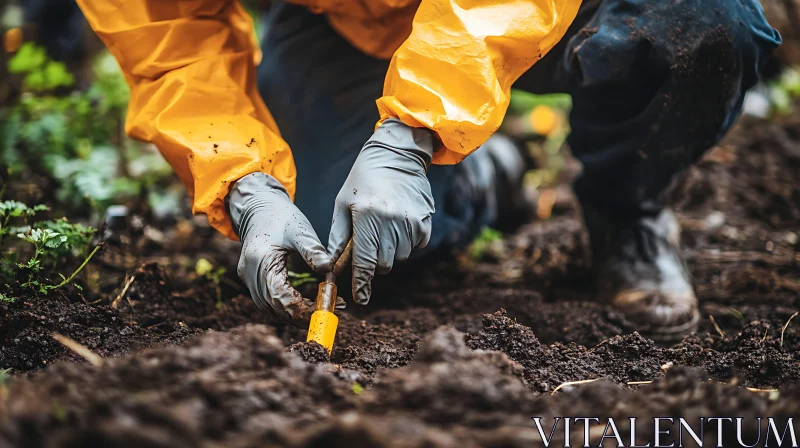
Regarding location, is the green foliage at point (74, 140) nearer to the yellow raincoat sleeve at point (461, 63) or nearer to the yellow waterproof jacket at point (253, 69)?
the yellow waterproof jacket at point (253, 69)

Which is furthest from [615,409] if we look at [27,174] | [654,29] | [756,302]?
[27,174]

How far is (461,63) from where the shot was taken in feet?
4.54

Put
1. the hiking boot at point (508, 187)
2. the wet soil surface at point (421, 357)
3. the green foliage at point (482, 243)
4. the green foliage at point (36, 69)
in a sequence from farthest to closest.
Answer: the hiking boot at point (508, 187) < the green foliage at point (482, 243) < the green foliage at point (36, 69) < the wet soil surface at point (421, 357)

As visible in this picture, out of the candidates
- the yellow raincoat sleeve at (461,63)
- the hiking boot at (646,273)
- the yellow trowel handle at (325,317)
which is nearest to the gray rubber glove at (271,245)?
the yellow trowel handle at (325,317)

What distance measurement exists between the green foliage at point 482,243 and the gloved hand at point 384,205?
1040 millimetres

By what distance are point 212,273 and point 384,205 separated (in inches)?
32.2

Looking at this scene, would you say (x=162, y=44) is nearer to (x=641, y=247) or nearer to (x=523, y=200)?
(x=641, y=247)

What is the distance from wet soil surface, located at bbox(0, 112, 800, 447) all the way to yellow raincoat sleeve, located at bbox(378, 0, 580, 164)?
444mm

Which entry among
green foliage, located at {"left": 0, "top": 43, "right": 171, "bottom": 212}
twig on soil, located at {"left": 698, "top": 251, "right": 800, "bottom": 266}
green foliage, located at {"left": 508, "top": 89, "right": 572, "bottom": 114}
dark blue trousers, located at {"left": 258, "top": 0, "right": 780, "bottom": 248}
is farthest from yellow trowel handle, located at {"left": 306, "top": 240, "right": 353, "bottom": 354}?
green foliage, located at {"left": 508, "top": 89, "right": 572, "bottom": 114}

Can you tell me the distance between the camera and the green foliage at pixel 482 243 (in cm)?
251

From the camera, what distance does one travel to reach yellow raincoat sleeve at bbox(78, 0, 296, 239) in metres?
1.59

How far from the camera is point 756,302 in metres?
2.04

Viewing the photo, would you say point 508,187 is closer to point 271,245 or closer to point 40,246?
point 271,245

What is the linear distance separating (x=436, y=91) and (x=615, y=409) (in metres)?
0.72
